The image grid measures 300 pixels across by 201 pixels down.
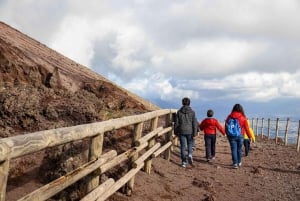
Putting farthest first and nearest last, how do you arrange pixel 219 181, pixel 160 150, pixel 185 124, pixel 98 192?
pixel 185 124, pixel 160 150, pixel 219 181, pixel 98 192

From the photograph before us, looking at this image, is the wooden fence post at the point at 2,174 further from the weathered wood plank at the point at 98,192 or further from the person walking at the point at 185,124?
the person walking at the point at 185,124

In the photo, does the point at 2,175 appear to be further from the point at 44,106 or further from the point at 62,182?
the point at 44,106

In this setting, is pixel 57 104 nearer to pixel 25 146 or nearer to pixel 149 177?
pixel 149 177

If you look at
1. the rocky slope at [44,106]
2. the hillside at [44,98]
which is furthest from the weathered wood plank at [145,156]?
the hillside at [44,98]

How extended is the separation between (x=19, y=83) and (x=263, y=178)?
22.5 ft

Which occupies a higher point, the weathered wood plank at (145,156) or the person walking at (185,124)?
the person walking at (185,124)

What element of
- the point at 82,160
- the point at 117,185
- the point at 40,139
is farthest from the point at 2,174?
the point at 117,185

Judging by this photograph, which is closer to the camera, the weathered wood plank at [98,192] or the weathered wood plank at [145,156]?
the weathered wood plank at [98,192]

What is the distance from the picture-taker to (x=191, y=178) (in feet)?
36.6

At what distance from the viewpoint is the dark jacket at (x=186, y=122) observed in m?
12.4

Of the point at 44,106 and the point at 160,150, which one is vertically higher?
the point at 44,106

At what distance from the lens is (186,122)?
1237cm

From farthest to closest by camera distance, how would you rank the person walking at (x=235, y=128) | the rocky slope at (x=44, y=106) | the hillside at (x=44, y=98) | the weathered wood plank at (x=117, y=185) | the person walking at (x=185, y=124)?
the person walking at (x=235, y=128), the person walking at (x=185, y=124), the hillside at (x=44, y=98), the rocky slope at (x=44, y=106), the weathered wood plank at (x=117, y=185)

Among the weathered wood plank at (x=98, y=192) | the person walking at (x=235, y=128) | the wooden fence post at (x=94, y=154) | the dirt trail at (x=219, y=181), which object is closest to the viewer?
the weathered wood plank at (x=98, y=192)
